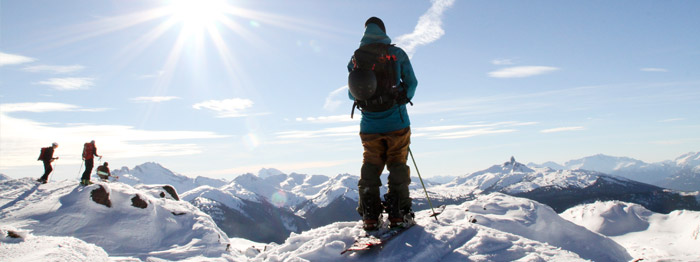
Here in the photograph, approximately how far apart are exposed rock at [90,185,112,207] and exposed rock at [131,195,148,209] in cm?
117

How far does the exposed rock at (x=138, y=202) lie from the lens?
20109mm

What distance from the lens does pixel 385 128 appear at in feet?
A: 19.7

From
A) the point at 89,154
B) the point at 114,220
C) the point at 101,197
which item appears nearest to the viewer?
the point at 114,220

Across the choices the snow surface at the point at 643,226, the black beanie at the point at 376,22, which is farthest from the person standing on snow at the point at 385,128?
the snow surface at the point at 643,226

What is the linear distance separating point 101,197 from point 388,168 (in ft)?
65.6

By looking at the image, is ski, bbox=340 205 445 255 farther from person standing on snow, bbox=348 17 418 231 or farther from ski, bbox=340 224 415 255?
person standing on snow, bbox=348 17 418 231

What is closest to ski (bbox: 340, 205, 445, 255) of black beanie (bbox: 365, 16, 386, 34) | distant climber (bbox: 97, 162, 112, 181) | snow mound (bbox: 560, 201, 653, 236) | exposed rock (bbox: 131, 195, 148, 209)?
black beanie (bbox: 365, 16, 386, 34)

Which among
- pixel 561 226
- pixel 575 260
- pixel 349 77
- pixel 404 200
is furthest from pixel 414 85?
pixel 561 226

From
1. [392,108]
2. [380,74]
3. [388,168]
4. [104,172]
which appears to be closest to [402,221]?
[388,168]

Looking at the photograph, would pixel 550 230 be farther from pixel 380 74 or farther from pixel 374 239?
pixel 380 74

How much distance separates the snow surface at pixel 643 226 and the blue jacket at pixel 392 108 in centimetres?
863

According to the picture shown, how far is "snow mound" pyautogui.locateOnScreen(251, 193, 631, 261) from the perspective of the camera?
453 cm

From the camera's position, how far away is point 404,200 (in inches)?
236

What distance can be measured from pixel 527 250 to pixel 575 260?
560mm
